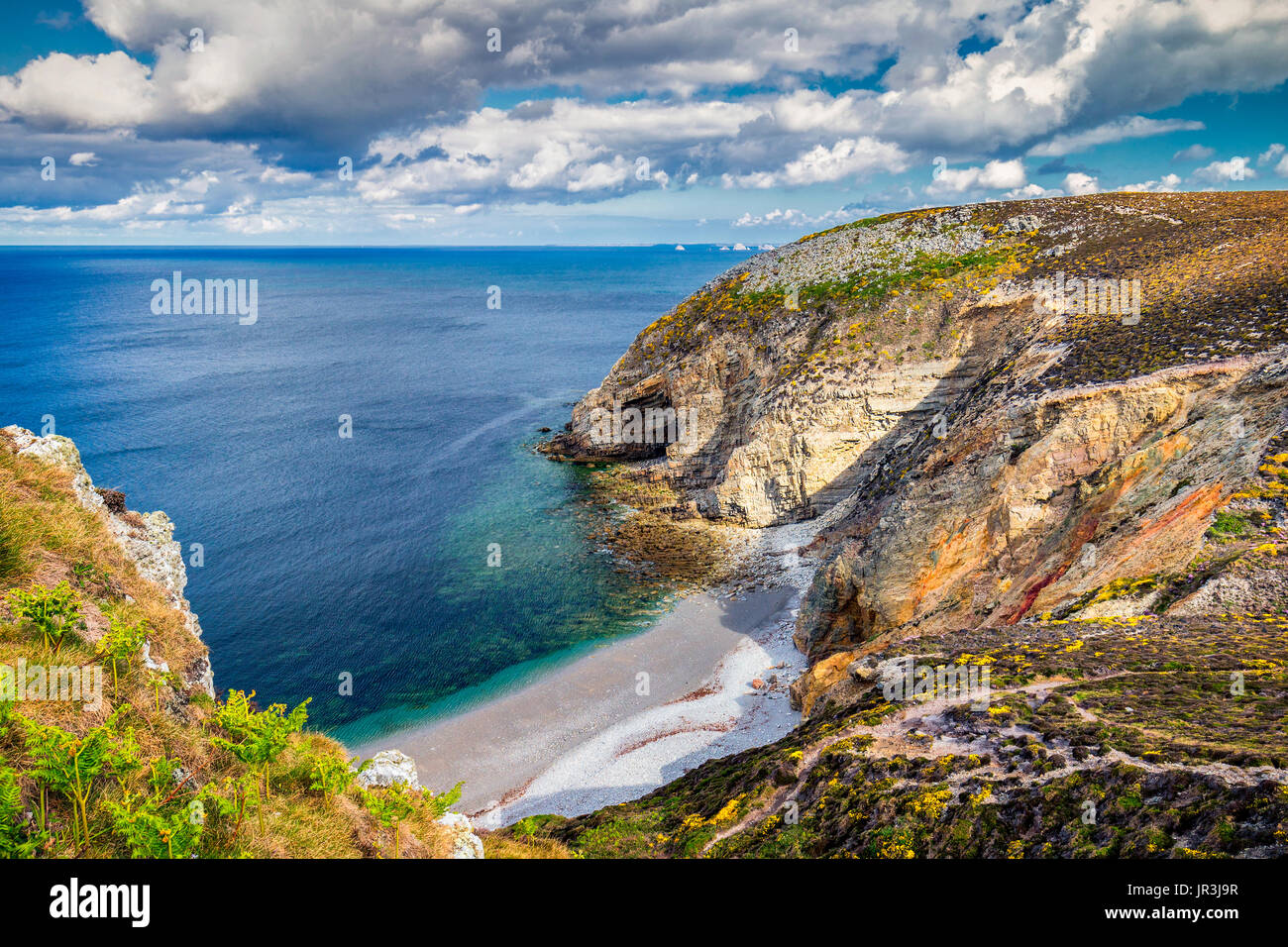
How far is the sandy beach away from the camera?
2891cm

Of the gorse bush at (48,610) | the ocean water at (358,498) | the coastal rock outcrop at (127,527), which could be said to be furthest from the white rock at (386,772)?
the ocean water at (358,498)

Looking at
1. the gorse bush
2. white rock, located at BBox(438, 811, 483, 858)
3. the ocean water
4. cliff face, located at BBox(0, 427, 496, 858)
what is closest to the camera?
cliff face, located at BBox(0, 427, 496, 858)

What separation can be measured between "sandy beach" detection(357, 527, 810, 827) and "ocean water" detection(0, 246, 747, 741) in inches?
90.4

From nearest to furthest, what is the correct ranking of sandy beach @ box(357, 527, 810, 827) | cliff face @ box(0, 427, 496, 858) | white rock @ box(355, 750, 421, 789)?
cliff face @ box(0, 427, 496, 858), white rock @ box(355, 750, 421, 789), sandy beach @ box(357, 527, 810, 827)

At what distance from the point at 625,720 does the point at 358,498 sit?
35340mm

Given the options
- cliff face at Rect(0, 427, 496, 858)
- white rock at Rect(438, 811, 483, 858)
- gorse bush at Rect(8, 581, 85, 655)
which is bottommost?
white rock at Rect(438, 811, 483, 858)

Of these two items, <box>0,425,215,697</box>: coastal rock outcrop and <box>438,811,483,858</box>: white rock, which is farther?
<box>0,425,215,697</box>: coastal rock outcrop

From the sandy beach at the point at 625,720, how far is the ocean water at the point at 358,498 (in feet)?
7.53

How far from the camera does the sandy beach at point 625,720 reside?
28906 millimetres

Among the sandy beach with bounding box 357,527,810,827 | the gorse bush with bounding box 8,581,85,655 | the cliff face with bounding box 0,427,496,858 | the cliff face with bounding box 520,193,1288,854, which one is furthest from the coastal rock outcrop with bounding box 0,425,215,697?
the cliff face with bounding box 520,193,1288,854

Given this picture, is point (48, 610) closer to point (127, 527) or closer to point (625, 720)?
point (127, 527)

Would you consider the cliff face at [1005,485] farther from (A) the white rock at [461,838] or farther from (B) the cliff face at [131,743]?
(B) the cliff face at [131,743]

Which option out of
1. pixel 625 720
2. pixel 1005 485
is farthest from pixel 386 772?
pixel 1005 485

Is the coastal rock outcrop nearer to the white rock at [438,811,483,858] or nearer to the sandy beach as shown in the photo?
the white rock at [438,811,483,858]
